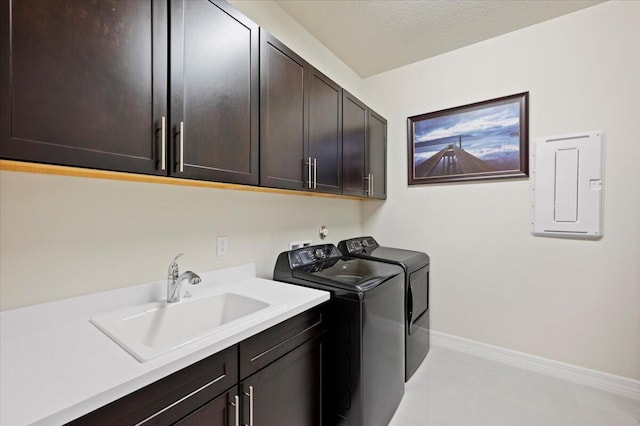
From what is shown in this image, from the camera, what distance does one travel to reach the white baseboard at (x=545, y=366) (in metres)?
1.98

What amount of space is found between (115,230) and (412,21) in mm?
2520

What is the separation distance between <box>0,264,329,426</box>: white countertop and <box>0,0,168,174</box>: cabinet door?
1.94ft

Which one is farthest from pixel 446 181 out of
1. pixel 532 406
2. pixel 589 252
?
pixel 532 406

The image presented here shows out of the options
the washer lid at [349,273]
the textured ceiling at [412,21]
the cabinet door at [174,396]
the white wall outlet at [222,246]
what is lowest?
the cabinet door at [174,396]

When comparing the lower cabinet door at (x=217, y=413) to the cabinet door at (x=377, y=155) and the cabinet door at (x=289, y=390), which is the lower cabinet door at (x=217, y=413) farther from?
the cabinet door at (x=377, y=155)

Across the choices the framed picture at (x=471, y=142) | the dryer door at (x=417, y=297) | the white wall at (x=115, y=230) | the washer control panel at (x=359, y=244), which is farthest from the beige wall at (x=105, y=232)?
the framed picture at (x=471, y=142)

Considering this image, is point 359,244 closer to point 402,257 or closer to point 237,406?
point 402,257

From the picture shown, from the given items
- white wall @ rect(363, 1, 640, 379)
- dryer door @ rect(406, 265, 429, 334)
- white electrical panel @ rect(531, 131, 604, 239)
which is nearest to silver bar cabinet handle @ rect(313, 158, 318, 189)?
dryer door @ rect(406, 265, 429, 334)

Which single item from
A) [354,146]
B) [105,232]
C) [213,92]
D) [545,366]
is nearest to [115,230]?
[105,232]

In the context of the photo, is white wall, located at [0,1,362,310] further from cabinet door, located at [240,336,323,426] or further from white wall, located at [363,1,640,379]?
white wall, located at [363,1,640,379]

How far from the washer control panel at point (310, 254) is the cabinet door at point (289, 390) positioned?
0.54 meters

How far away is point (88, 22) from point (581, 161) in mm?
2969

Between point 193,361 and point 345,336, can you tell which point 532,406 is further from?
point 193,361

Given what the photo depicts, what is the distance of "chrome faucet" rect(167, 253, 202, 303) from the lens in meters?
1.32
